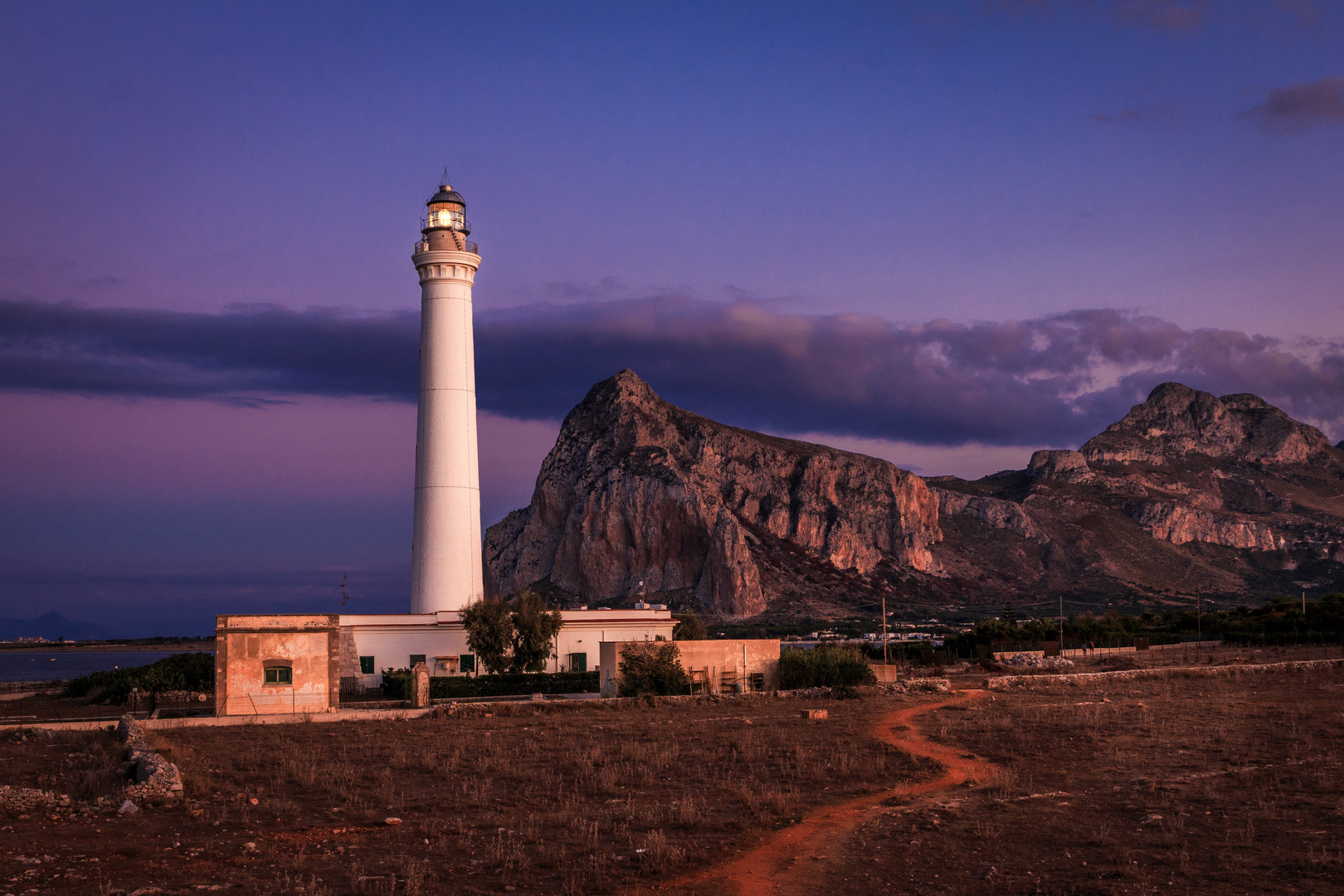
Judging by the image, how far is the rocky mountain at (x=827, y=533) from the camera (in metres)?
135

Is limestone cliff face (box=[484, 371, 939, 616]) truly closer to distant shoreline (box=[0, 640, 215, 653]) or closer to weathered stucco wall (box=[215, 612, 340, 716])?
distant shoreline (box=[0, 640, 215, 653])

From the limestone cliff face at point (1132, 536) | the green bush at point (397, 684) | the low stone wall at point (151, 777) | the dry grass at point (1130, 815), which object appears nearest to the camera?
the dry grass at point (1130, 815)

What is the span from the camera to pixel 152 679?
1281 inches

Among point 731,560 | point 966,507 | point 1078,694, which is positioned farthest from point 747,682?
point 966,507

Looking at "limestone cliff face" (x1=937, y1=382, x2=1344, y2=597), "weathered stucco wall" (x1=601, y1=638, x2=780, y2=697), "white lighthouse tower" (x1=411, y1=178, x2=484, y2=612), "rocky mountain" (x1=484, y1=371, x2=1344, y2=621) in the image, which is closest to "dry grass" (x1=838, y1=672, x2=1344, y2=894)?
"weathered stucco wall" (x1=601, y1=638, x2=780, y2=697)

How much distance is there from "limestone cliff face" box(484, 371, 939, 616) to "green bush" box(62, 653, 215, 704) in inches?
3134

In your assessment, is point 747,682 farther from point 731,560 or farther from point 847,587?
point 847,587

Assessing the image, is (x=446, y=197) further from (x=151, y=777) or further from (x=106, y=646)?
(x=106, y=646)

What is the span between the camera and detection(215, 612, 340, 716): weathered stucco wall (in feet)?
88.7

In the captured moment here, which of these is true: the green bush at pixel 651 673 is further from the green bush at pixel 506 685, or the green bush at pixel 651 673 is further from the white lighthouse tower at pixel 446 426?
the white lighthouse tower at pixel 446 426

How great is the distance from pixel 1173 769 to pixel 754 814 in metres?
7.56

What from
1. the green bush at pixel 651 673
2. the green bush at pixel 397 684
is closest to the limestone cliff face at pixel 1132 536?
the green bush at pixel 651 673

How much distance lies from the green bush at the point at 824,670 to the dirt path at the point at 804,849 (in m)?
14.9

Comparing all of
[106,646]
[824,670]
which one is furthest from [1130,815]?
[106,646]
